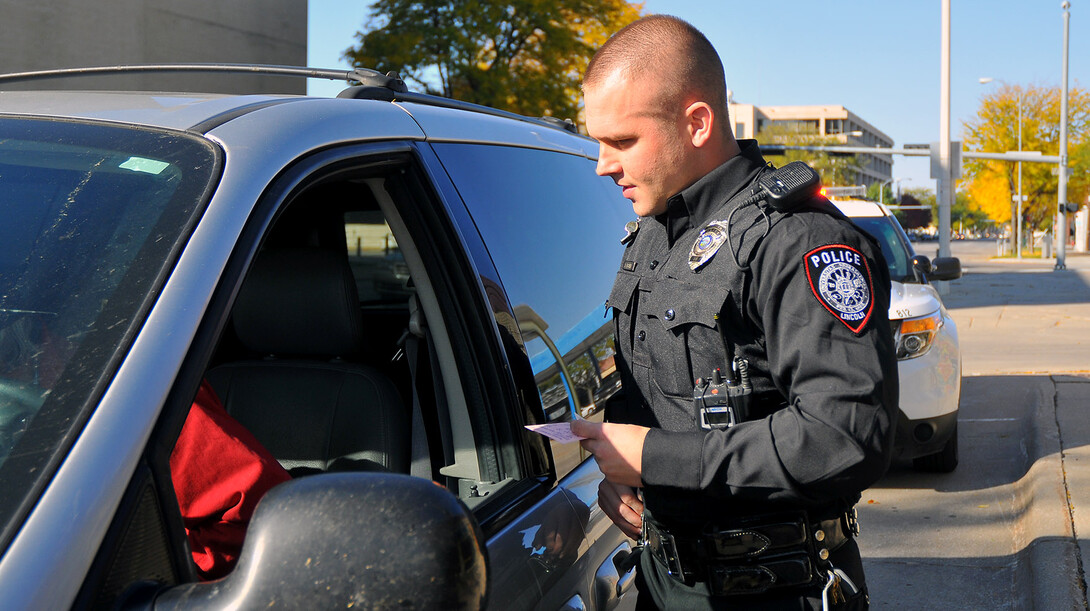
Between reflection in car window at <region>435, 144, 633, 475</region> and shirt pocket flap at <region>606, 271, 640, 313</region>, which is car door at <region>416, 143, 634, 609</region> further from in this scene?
shirt pocket flap at <region>606, 271, 640, 313</region>

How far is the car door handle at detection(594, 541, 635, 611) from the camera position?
2.12 meters

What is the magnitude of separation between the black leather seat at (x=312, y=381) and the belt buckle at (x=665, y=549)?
60 cm

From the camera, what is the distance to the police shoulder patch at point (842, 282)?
1.55 meters

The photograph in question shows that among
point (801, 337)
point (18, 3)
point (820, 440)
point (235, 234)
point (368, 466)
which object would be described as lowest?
point (368, 466)

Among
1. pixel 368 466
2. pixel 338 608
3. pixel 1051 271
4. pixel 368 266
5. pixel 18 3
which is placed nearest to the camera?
pixel 338 608

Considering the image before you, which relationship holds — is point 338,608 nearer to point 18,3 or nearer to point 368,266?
point 368,266

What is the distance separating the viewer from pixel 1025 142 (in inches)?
1877

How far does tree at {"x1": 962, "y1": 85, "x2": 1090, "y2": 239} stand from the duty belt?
162 feet

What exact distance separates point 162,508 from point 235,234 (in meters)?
0.37

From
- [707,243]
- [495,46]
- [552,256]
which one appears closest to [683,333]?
[707,243]

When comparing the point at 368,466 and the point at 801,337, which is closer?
the point at 801,337

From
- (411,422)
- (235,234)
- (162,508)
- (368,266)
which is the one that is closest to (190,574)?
(162,508)

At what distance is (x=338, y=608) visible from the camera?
0.95m

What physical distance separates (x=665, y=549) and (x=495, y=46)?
18949 mm
